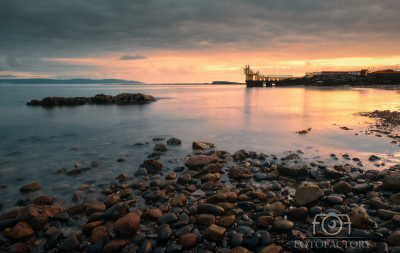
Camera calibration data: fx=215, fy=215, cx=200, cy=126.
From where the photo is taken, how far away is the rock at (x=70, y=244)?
397cm

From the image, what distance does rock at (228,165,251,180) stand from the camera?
699cm

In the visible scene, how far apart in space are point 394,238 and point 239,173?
3.93 m

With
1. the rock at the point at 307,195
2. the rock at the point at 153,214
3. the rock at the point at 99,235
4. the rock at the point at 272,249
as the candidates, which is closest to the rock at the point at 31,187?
the rock at the point at 99,235

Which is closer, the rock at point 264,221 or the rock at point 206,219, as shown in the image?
the rock at point 264,221

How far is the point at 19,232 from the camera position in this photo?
4.33m

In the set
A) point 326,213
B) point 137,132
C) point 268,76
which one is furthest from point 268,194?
point 268,76

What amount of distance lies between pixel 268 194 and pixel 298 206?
817 millimetres

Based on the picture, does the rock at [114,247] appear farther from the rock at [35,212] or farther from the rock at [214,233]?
the rock at [35,212]

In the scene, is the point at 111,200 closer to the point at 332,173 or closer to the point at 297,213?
the point at 297,213

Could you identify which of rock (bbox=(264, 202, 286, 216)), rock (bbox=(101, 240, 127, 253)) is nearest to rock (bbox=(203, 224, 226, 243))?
rock (bbox=(264, 202, 286, 216))

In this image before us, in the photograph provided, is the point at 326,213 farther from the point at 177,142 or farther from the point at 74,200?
the point at 177,142

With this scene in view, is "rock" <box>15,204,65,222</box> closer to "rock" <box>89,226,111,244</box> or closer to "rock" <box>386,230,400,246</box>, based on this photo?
"rock" <box>89,226,111,244</box>

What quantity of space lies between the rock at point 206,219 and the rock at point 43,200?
4.01 meters

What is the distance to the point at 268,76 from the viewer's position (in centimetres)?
14112
